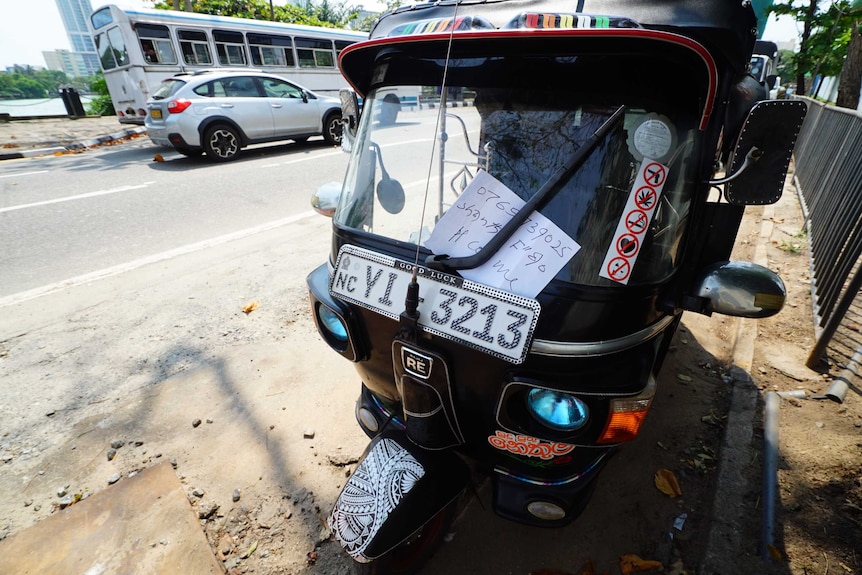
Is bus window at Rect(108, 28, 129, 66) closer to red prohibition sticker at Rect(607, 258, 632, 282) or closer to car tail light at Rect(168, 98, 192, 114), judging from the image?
car tail light at Rect(168, 98, 192, 114)

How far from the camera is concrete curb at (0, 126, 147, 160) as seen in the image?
34.5 ft

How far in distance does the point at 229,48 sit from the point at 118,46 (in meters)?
2.77

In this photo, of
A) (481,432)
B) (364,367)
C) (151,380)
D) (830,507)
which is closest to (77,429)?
(151,380)

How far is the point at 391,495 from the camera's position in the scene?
1612 millimetres

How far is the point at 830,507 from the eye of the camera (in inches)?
88.2

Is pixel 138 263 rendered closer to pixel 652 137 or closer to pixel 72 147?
pixel 652 137

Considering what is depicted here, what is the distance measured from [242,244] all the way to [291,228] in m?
0.72

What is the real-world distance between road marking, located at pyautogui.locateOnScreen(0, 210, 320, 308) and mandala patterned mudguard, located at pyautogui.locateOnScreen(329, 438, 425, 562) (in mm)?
4236

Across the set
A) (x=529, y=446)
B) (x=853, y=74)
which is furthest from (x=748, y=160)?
(x=853, y=74)

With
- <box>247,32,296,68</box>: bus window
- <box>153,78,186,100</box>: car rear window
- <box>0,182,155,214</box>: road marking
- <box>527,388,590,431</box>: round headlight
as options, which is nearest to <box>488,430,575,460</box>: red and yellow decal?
<box>527,388,590,431</box>: round headlight

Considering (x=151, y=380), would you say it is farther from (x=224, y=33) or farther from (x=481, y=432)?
(x=224, y=33)

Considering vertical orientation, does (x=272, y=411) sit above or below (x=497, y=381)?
below

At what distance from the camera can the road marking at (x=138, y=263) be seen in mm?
4126

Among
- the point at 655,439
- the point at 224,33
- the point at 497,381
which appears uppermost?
the point at 224,33
